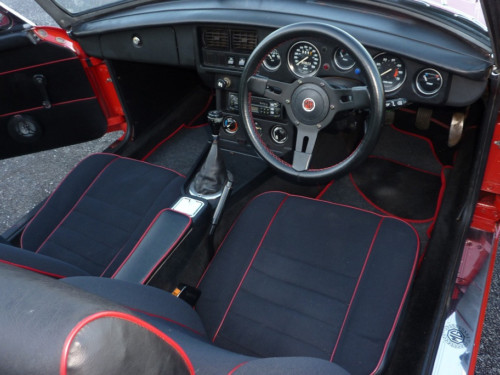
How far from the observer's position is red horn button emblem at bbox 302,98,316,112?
5.37 feet

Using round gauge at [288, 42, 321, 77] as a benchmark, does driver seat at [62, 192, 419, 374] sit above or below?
below

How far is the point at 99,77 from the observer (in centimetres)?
255

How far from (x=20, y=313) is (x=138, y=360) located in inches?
6.7

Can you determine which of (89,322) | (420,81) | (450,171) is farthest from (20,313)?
(450,171)

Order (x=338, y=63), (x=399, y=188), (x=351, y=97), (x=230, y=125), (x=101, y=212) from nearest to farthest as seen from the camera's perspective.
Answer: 1. (x=351, y=97)
2. (x=338, y=63)
3. (x=101, y=212)
4. (x=230, y=125)
5. (x=399, y=188)

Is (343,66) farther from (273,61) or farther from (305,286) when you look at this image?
(305,286)

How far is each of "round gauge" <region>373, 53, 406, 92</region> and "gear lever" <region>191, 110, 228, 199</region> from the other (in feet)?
2.37

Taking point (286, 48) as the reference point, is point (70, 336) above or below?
above

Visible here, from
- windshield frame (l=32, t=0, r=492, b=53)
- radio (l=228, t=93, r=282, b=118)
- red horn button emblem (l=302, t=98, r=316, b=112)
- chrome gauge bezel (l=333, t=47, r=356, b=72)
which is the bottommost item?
radio (l=228, t=93, r=282, b=118)

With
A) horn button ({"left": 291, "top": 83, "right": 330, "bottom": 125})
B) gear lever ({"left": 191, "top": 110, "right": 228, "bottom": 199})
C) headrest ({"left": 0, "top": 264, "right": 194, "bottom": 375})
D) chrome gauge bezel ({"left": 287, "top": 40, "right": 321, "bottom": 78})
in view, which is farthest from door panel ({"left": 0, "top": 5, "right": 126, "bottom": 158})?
headrest ({"left": 0, "top": 264, "right": 194, "bottom": 375})

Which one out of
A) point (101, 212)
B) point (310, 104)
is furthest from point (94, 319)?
point (101, 212)

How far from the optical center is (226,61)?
6.87 ft

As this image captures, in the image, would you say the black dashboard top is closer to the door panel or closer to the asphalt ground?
the door panel

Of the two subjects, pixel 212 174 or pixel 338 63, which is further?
pixel 212 174
